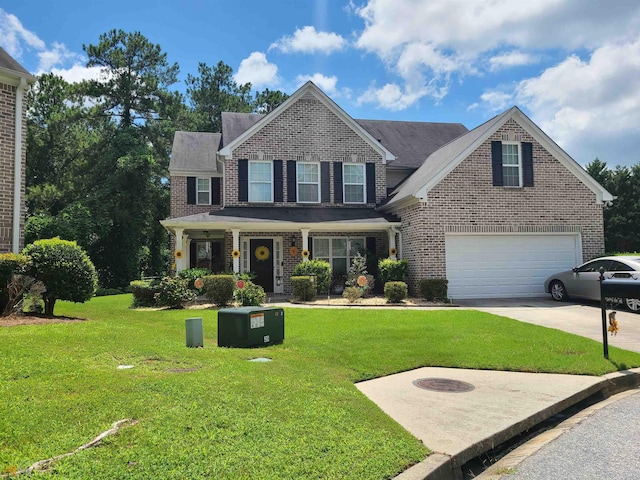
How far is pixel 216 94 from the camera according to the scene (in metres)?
46.9

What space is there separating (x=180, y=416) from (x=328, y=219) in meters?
14.3

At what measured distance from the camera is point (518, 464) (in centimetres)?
414

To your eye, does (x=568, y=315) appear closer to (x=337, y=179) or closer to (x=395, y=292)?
(x=395, y=292)

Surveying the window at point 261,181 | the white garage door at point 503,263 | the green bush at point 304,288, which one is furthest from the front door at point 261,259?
the white garage door at point 503,263

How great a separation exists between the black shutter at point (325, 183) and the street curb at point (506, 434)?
558 inches

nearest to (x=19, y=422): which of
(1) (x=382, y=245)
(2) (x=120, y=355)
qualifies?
(2) (x=120, y=355)

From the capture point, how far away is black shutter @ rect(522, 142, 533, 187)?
17.3 m

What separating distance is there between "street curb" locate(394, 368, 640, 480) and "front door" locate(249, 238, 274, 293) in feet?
46.7

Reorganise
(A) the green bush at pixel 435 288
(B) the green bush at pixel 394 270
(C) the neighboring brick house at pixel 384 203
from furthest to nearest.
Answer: (B) the green bush at pixel 394 270
(C) the neighboring brick house at pixel 384 203
(A) the green bush at pixel 435 288

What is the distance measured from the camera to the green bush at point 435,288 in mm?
15523

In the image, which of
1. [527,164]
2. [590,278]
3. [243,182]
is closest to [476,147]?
[527,164]

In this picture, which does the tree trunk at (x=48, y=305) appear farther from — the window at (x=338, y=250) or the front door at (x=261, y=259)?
the window at (x=338, y=250)

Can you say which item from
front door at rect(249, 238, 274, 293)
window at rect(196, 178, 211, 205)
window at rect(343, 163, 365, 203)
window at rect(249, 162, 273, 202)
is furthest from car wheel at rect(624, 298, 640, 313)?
window at rect(196, 178, 211, 205)

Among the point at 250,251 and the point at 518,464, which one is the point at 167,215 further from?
the point at 518,464
